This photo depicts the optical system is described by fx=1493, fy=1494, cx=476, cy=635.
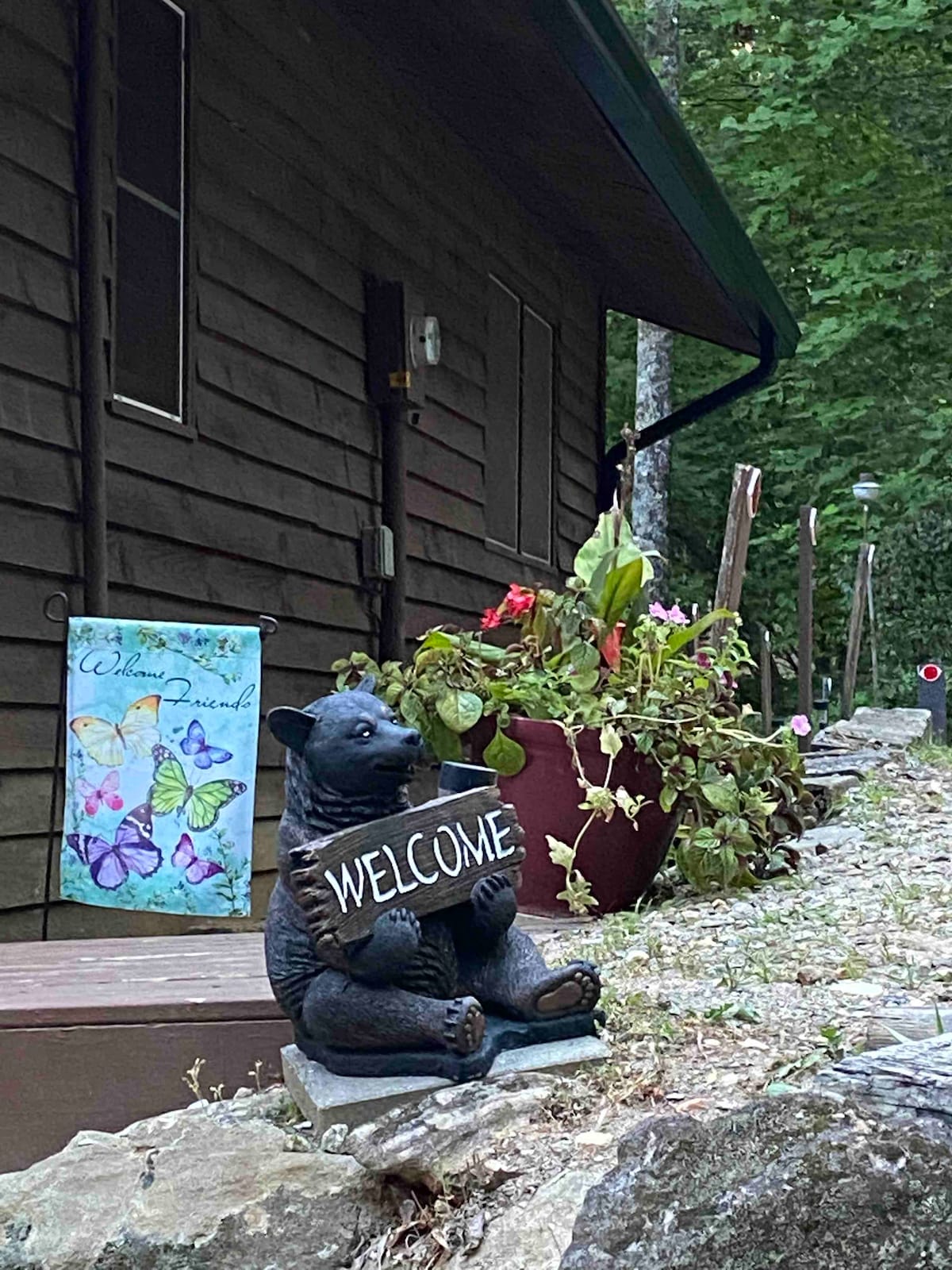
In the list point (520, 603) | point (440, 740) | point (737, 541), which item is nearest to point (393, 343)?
point (737, 541)

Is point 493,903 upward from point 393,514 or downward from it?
downward

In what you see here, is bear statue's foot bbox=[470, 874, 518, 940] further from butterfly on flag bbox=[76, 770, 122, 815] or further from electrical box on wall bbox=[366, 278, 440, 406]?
electrical box on wall bbox=[366, 278, 440, 406]

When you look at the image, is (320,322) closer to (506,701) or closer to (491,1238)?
(506,701)

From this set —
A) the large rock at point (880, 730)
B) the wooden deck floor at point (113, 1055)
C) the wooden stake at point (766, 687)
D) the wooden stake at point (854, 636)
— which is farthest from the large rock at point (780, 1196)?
the wooden stake at point (766, 687)

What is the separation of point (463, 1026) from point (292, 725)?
19.4 inches

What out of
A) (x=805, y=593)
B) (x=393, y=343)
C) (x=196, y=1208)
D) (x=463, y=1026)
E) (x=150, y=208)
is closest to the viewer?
(x=196, y=1208)

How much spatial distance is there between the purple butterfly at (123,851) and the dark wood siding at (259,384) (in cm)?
16

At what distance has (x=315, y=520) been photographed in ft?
18.3

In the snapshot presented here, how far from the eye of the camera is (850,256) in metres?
13.9

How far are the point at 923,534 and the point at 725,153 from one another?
4688 millimetres

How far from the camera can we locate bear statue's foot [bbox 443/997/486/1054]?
2.11 meters

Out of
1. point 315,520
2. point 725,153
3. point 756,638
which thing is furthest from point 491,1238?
point 756,638

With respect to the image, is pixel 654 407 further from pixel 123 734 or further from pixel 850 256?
pixel 123 734

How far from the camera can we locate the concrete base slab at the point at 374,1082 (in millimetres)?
2107
